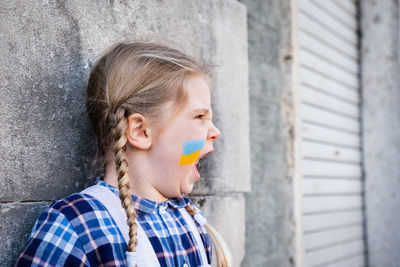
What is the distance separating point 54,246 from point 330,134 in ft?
11.3

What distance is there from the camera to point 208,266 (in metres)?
1.75

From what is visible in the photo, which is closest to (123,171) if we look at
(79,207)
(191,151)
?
(79,207)

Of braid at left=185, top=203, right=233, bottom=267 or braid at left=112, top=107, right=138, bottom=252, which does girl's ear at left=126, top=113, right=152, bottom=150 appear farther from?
braid at left=185, top=203, right=233, bottom=267

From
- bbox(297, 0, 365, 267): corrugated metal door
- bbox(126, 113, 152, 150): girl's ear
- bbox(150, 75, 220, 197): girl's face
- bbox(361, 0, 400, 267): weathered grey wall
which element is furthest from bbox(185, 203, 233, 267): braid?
bbox(361, 0, 400, 267): weathered grey wall

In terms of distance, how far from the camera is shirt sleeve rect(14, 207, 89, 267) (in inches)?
51.1

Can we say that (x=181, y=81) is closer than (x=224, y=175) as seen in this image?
Yes

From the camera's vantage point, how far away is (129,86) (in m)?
1.59

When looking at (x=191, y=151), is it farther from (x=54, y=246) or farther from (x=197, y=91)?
(x=54, y=246)

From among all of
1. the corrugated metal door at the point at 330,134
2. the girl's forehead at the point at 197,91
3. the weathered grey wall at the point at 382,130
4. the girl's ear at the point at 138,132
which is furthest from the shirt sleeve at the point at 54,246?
the weathered grey wall at the point at 382,130

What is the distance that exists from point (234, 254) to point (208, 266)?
0.77 meters

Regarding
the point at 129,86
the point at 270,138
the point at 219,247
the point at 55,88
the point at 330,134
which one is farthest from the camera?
the point at 330,134

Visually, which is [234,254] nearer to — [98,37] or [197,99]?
[197,99]

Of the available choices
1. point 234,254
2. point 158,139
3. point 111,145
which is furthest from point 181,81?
point 234,254

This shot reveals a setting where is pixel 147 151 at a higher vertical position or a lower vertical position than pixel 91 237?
higher
